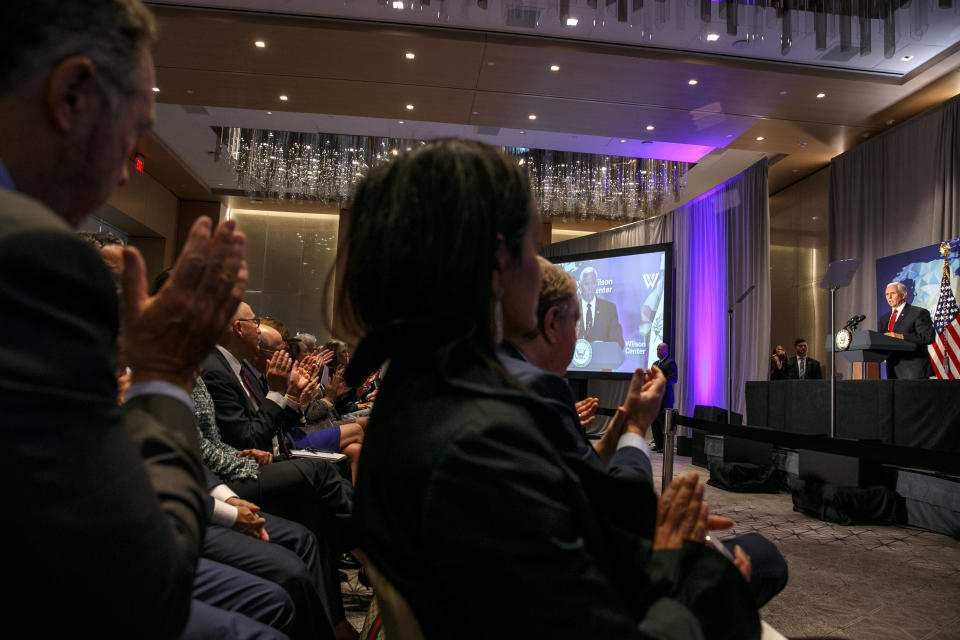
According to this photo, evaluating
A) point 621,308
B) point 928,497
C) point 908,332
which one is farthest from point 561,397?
point 621,308

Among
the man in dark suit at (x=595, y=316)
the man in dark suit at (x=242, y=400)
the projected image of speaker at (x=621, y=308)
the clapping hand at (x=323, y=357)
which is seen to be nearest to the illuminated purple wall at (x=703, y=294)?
the projected image of speaker at (x=621, y=308)

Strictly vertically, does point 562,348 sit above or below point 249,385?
above

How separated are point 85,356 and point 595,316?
33.9ft

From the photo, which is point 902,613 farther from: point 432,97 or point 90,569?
point 432,97

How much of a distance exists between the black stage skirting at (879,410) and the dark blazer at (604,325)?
10.7ft

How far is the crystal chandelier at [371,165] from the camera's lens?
978 centimetres

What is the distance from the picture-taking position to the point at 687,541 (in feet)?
3.23

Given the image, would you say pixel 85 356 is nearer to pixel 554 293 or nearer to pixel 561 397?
pixel 561 397

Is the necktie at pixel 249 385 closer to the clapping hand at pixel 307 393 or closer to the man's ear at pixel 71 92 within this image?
the clapping hand at pixel 307 393

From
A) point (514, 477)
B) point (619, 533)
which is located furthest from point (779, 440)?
point (514, 477)

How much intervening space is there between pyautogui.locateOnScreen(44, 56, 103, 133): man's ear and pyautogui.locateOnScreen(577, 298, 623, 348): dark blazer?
9.92 metres

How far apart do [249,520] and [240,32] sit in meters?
5.51

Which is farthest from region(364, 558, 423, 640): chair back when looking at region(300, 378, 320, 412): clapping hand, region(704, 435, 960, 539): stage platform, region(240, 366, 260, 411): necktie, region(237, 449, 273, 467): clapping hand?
region(704, 435, 960, 539): stage platform

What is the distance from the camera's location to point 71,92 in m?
0.73
